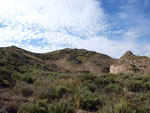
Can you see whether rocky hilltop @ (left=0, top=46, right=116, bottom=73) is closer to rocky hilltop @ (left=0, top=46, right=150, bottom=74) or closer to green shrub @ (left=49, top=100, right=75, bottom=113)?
rocky hilltop @ (left=0, top=46, right=150, bottom=74)

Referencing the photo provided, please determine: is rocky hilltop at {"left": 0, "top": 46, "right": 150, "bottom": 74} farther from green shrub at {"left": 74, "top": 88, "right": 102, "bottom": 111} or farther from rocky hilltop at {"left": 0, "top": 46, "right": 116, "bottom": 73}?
green shrub at {"left": 74, "top": 88, "right": 102, "bottom": 111}

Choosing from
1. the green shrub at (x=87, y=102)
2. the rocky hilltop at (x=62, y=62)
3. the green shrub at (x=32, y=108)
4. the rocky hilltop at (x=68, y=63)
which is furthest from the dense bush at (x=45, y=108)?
the rocky hilltop at (x=62, y=62)

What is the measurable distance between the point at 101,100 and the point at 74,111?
137 centimetres

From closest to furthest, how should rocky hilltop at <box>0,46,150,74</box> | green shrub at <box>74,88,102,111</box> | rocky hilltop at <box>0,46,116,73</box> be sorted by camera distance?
green shrub at <box>74,88,102,111</box>, rocky hilltop at <box>0,46,150,74</box>, rocky hilltop at <box>0,46,116,73</box>

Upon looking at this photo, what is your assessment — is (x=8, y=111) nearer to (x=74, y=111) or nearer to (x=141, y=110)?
(x=74, y=111)

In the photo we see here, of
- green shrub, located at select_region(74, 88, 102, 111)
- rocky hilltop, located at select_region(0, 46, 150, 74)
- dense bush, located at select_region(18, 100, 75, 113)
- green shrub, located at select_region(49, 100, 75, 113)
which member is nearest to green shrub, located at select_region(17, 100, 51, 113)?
dense bush, located at select_region(18, 100, 75, 113)

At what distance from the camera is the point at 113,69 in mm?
26812

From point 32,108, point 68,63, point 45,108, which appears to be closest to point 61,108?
point 45,108

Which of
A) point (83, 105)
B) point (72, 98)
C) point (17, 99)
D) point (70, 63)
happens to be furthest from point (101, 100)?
point (70, 63)

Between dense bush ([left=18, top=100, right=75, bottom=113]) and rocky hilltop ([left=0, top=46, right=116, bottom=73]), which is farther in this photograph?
rocky hilltop ([left=0, top=46, right=116, bottom=73])

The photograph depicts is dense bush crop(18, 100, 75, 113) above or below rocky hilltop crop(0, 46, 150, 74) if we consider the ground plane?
below

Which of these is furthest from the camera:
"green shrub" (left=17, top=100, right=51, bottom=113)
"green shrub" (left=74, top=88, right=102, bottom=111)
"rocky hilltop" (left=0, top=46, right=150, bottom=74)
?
"rocky hilltop" (left=0, top=46, right=150, bottom=74)

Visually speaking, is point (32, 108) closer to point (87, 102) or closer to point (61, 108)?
point (61, 108)

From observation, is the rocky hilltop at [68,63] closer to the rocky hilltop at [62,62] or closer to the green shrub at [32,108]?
the rocky hilltop at [62,62]
